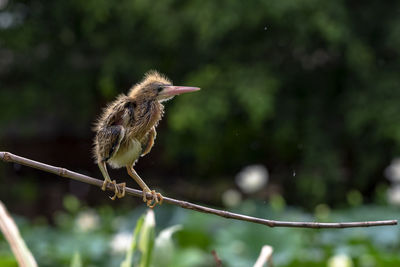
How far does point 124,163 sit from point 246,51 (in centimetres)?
358

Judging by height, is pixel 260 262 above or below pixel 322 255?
below

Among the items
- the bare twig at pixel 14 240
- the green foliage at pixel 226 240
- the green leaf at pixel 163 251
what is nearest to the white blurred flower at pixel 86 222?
the green foliage at pixel 226 240

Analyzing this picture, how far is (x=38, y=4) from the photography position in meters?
4.43

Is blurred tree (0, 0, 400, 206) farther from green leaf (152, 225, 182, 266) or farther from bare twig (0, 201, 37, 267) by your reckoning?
bare twig (0, 201, 37, 267)

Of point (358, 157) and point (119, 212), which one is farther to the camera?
point (119, 212)

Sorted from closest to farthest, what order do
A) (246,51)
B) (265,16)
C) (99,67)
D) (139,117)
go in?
(139,117) → (265,16) → (246,51) → (99,67)

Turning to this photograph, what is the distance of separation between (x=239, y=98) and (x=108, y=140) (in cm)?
336

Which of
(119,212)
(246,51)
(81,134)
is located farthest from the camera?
(81,134)

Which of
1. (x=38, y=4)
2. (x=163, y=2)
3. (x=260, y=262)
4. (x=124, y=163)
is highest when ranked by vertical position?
(x=38, y=4)

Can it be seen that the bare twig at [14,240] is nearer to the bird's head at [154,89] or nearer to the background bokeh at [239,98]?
the bird's head at [154,89]

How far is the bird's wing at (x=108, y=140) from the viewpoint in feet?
3.13

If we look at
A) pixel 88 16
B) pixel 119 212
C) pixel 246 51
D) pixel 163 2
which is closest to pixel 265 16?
pixel 246 51

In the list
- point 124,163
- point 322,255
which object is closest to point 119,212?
point 322,255

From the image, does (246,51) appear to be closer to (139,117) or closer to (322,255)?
(322,255)
